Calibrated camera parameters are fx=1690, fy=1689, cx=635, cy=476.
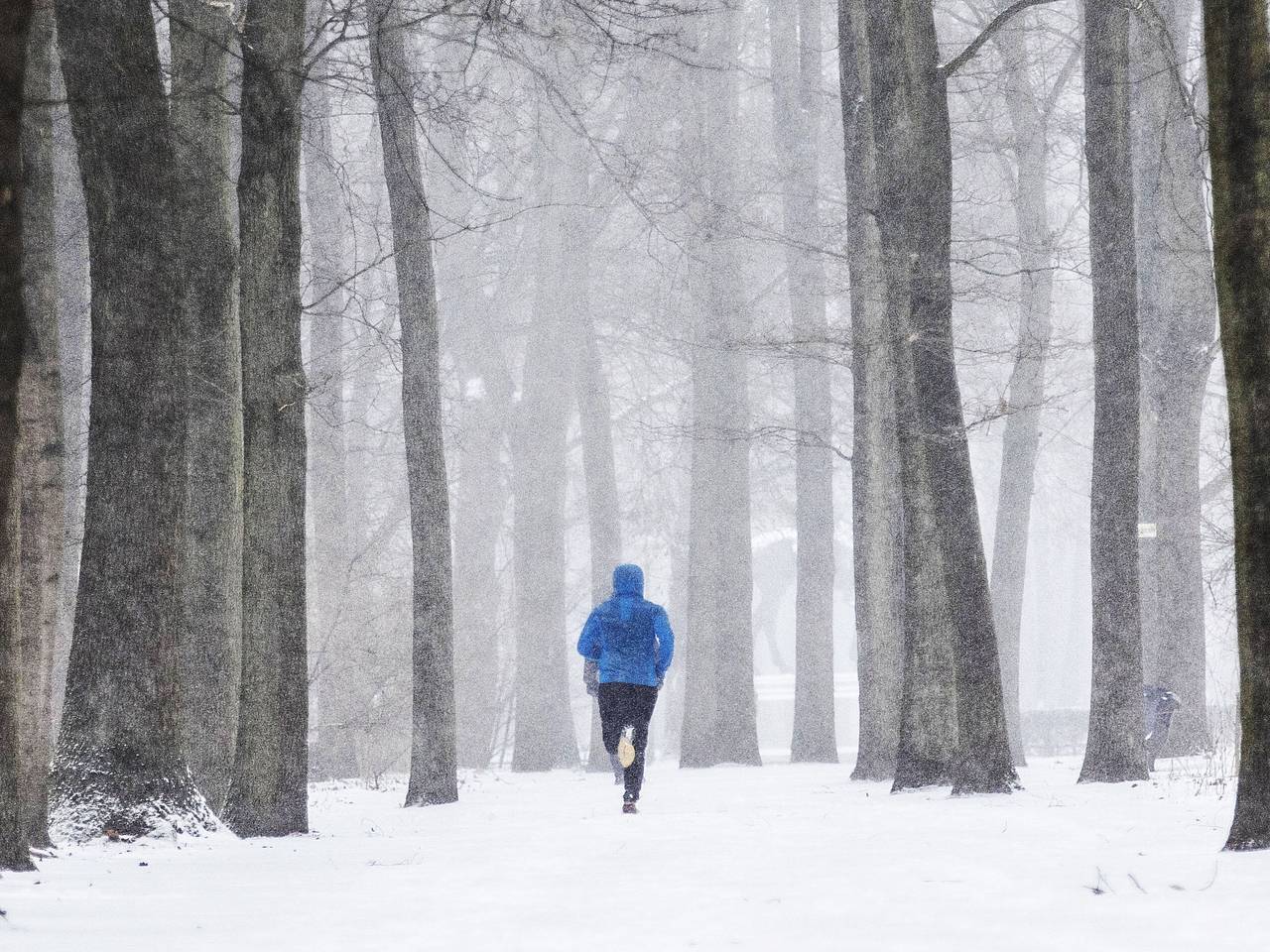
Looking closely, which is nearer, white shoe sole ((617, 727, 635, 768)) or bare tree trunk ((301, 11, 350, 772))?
white shoe sole ((617, 727, 635, 768))

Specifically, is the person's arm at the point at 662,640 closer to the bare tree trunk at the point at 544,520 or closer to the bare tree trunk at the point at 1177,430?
the bare tree trunk at the point at 1177,430

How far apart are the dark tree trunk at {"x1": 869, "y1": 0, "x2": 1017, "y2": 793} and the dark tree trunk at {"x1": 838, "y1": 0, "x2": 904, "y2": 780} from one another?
129 inches

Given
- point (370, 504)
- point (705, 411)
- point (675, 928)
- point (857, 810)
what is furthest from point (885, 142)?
point (370, 504)

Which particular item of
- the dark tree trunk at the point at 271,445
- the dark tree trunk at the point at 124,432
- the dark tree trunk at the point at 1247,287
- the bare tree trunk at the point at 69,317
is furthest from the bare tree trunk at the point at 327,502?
the dark tree trunk at the point at 1247,287

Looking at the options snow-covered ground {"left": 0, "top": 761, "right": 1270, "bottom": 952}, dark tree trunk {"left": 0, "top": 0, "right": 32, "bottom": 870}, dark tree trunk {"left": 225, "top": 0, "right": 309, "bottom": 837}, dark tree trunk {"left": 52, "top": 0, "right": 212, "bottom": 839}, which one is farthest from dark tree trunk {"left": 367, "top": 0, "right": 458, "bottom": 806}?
dark tree trunk {"left": 0, "top": 0, "right": 32, "bottom": 870}

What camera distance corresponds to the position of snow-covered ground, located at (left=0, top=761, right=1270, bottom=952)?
226 inches

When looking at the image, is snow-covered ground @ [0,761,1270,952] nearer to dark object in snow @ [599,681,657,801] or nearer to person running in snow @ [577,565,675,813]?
person running in snow @ [577,565,675,813]

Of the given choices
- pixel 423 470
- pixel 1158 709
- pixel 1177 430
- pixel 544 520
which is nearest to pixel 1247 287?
pixel 423 470

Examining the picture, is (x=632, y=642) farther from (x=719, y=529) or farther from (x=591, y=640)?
(x=719, y=529)

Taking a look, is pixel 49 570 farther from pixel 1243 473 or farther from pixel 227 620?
pixel 1243 473

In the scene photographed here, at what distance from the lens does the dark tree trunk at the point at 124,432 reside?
8.80 metres

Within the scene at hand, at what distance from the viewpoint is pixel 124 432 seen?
29.1 feet

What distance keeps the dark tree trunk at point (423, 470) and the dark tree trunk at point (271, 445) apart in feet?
12.1

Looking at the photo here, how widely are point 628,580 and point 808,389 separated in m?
11.2
